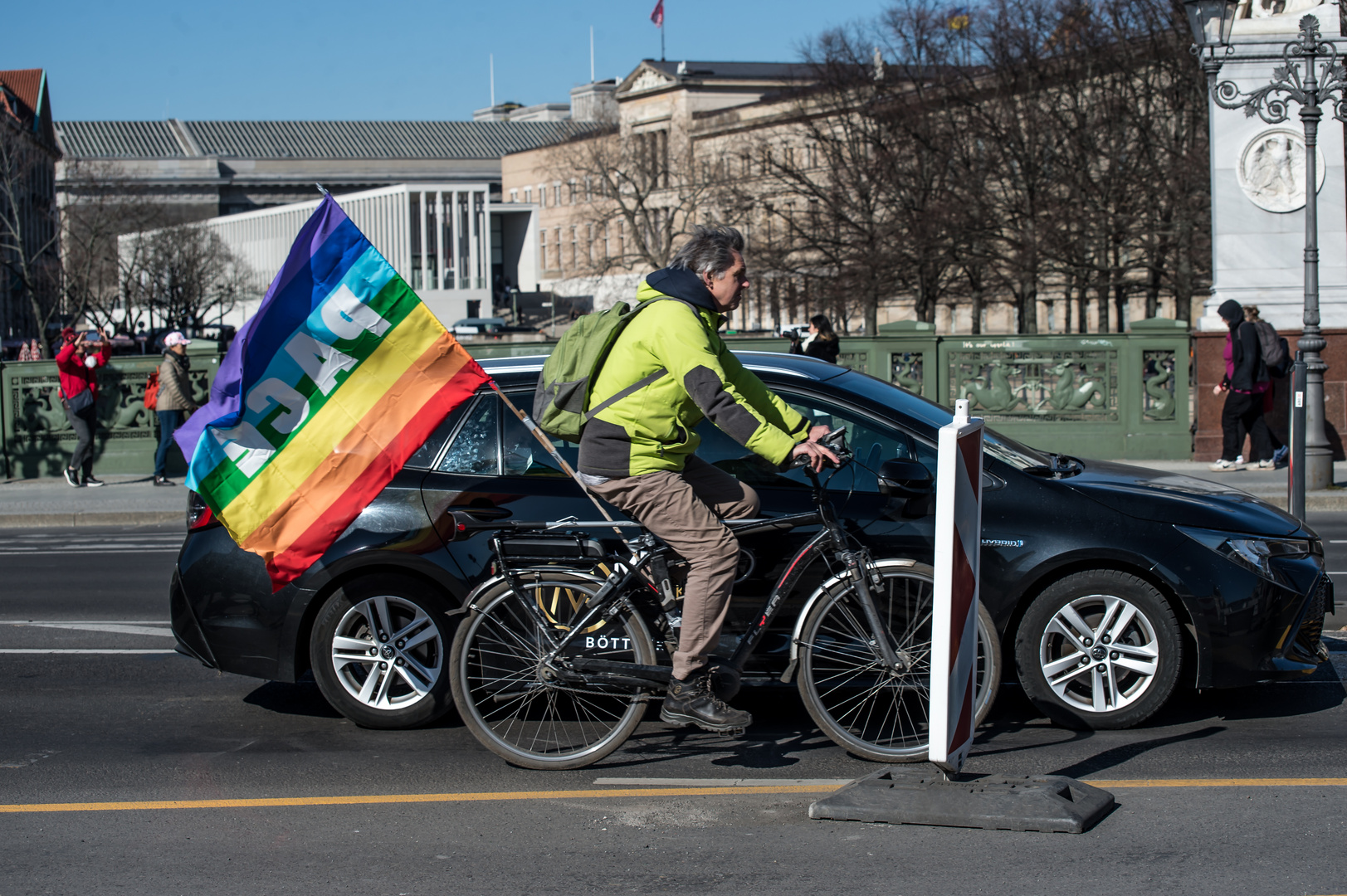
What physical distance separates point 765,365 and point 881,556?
3.41ft

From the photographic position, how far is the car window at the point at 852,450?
597 centimetres

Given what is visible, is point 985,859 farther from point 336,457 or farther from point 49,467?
point 49,467

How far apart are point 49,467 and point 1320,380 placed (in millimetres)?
15863

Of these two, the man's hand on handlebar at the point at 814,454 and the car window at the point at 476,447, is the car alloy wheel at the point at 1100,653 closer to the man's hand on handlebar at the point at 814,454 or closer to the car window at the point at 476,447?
the man's hand on handlebar at the point at 814,454

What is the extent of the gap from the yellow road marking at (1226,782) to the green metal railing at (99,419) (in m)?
16.8

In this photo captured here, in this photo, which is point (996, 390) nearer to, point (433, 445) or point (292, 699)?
point (292, 699)

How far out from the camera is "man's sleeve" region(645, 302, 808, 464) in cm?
504

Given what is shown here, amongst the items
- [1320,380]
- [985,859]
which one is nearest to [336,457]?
[985,859]

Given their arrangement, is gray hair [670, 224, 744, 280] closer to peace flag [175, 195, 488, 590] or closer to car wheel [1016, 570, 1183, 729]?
peace flag [175, 195, 488, 590]

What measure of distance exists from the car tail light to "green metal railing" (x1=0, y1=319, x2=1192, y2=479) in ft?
39.4

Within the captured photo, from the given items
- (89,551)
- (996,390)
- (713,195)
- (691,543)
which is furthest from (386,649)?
(713,195)

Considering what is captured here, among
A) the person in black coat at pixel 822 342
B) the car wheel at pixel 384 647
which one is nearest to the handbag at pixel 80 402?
the person in black coat at pixel 822 342

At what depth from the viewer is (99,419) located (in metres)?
20.2

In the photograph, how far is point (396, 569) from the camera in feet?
20.1
